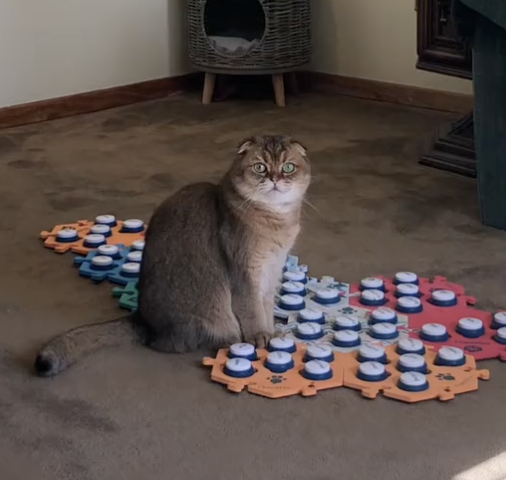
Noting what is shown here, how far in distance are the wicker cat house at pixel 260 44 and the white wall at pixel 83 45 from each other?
21 centimetres

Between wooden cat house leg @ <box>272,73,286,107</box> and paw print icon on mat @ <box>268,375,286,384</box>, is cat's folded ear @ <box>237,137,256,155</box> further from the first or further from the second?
wooden cat house leg @ <box>272,73,286,107</box>

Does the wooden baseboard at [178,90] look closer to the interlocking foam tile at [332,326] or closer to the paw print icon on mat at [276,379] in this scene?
the interlocking foam tile at [332,326]

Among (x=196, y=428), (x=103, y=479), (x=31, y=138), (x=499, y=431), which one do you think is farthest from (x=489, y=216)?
(x=31, y=138)

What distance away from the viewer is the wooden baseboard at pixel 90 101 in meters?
3.73

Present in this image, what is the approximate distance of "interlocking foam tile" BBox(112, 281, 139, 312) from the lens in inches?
82.3

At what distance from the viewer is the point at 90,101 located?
3953mm

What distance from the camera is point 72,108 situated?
390cm

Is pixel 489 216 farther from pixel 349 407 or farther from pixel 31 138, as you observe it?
pixel 31 138

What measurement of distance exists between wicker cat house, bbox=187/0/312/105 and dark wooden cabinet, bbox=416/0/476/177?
91 cm

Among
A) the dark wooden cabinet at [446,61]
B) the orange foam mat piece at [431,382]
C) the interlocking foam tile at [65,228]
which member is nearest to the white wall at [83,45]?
the interlocking foam tile at [65,228]

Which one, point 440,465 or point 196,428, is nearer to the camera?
point 440,465

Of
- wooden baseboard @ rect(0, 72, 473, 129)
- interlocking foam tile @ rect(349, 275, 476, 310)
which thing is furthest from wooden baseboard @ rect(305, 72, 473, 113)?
interlocking foam tile @ rect(349, 275, 476, 310)

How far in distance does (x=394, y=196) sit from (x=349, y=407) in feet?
4.25

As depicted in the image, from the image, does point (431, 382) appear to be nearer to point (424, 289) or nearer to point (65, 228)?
point (424, 289)
